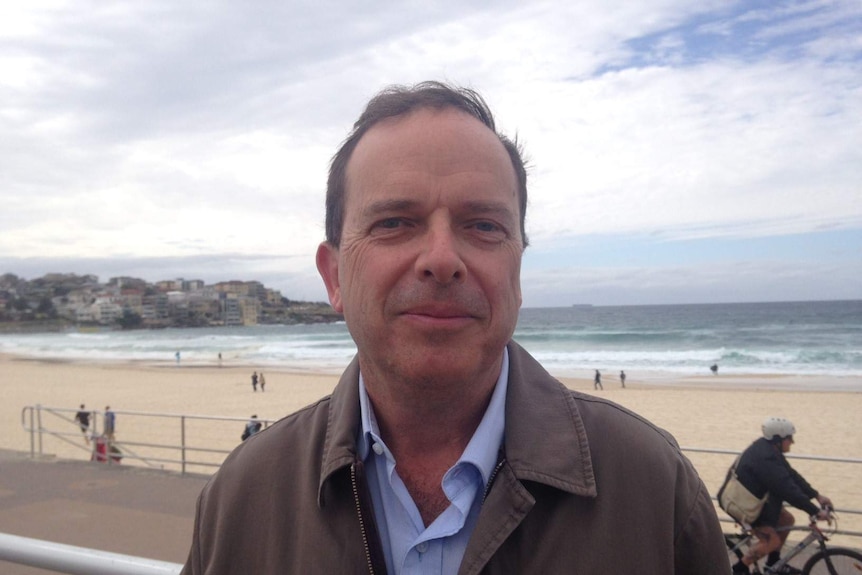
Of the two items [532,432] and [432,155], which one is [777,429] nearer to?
[532,432]

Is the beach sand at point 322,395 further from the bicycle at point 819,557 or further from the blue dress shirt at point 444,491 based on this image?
the blue dress shirt at point 444,491

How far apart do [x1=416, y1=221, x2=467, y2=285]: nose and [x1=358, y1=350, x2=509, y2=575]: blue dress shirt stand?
0.32m

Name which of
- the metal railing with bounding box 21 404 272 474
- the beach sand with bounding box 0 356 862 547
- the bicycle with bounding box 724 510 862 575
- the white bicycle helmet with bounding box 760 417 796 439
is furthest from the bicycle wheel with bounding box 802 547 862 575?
the metal railing with bounding box 21 404 272 474

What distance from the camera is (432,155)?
146 centimetres

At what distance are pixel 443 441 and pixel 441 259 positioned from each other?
17.8 inches

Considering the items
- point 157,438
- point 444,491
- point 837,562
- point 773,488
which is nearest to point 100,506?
point 773,488

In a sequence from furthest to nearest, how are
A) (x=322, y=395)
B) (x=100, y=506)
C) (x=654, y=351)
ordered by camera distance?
1. (x=654, y=351)
2. (x=322, y=395)
3. (x=100, y=506)

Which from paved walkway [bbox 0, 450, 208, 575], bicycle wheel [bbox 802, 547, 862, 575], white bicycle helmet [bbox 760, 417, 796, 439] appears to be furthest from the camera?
paved walkway [bbox 0, 450, 208, 575]

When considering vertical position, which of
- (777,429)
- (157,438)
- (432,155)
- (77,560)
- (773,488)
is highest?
(432,155)

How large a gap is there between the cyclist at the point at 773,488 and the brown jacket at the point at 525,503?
4.39 metres

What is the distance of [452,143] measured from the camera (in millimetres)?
1478

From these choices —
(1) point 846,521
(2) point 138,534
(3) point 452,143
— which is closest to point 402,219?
(3) point 452,143

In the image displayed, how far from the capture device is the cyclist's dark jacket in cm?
510

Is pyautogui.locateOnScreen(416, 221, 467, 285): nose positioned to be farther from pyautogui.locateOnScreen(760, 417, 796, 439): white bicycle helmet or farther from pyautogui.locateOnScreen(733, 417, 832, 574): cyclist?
pyautogui.locateOnScreen(760, 417, 796, 439): white bicycle helmet
